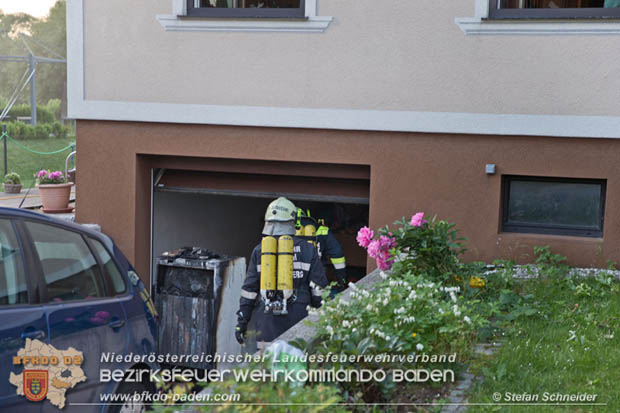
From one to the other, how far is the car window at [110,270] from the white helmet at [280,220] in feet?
6.85

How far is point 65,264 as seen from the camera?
4.02 m

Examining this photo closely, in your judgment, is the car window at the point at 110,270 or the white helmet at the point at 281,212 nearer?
the car window at the point at 110,270

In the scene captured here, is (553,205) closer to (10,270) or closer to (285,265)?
(285,265)

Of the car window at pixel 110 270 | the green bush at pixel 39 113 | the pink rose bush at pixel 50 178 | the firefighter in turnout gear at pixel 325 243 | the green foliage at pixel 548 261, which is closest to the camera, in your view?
the car window at pixel 110 270

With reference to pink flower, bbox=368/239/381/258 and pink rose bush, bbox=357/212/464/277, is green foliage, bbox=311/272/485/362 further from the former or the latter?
pink flower, bbox=368/239/381/258

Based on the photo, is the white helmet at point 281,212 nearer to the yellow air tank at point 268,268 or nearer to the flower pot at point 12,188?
Result: the yellow air tank at point 268,268

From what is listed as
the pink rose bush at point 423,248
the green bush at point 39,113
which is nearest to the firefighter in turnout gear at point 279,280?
the pink rose bush at point 423,248

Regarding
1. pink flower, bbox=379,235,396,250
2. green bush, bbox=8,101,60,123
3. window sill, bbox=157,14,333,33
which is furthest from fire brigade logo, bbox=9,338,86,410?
green bush, bbox=8,101,60,123

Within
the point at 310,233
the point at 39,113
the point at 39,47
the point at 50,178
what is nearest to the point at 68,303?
the point at 310,233

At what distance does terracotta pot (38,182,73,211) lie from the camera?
11367mm

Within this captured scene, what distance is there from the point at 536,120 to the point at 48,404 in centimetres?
537

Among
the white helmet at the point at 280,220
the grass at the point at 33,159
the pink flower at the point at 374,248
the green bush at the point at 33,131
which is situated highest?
the green bush at the point at 33,131

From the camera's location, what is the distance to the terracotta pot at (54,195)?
11367 mm

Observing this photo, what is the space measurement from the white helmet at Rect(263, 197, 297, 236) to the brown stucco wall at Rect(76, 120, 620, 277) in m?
1.49
